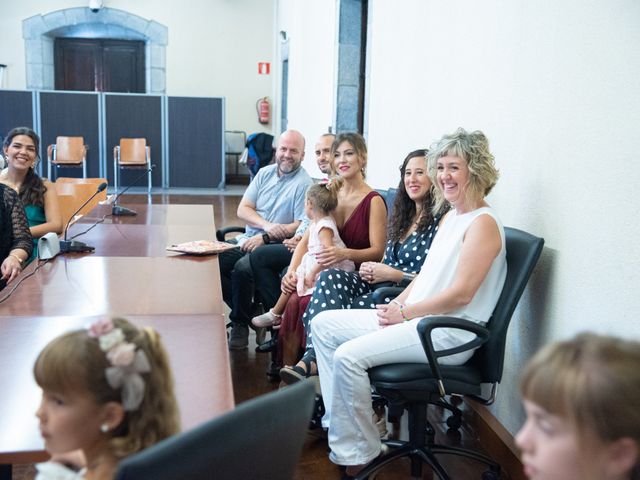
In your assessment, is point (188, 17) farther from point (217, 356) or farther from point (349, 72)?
point (217, 356)

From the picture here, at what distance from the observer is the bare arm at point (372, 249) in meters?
3.30

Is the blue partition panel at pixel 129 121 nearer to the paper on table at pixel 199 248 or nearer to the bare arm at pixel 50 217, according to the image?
the bare arm at pixel 50 217

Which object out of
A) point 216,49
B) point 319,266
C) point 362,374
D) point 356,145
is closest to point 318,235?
point 319,266

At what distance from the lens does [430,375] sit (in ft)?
7.55

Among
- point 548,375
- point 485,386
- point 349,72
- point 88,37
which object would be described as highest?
point 88,37

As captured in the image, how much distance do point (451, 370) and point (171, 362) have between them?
994 mm

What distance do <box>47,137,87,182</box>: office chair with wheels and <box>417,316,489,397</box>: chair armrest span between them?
9.39 metres

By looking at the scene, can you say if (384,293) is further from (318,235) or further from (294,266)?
(294,266)

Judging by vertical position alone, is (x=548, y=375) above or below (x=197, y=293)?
above

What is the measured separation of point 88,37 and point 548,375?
44.5ft

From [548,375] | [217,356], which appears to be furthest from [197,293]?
[548,375]

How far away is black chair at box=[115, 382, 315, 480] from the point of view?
820 millimetres

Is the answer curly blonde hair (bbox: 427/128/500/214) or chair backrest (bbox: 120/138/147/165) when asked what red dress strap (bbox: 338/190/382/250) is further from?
chair backrest (bbox: 120/138/147/165)

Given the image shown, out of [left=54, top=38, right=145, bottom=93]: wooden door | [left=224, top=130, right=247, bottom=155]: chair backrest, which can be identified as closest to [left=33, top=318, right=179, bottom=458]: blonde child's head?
[left=224, top=130, right=247, bottom=155]: chair backrest
